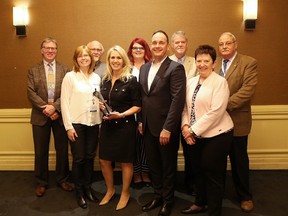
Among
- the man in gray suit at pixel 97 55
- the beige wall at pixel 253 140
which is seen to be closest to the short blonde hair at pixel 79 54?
the man in gray suit at pixel 97 55

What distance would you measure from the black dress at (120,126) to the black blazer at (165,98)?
12cm

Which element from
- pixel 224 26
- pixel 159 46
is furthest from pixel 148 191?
pixel 224 26

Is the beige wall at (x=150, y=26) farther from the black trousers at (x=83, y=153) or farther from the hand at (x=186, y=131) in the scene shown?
the hand at (x=186, y=131)

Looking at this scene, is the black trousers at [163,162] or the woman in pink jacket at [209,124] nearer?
the woman in pink jacket at [209,124]

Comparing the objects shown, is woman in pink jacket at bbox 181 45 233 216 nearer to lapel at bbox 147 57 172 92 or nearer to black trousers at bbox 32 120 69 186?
lapel at bbox 147 57 172 92

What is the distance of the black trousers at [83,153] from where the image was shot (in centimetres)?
282

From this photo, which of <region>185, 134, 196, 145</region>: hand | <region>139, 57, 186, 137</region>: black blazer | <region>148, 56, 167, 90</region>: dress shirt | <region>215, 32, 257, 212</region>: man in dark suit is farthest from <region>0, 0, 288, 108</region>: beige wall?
<region>185, 134, 196, 145</region>: hand

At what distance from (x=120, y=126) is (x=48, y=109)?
0.82 m

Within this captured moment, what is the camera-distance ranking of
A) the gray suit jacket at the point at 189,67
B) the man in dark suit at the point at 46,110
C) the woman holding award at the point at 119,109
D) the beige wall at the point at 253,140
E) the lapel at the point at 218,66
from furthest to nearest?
the beige wall at the point at 253,140
the man in dark suit at the point at 46,110
the gray suit jacket at the point at 189,67
the lapel at the point at 218,66
the woman holding award at the point at 119,109

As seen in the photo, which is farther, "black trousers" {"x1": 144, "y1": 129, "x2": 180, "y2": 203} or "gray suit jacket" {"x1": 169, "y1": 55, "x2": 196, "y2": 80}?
"gray suit jacket" {"x1": 169, "y1": 55, "x2": 196, "y2": 80}

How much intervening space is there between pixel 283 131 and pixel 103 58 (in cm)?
232

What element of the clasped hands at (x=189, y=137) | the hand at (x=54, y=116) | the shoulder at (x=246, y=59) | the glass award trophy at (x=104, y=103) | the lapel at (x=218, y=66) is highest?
the shoulder at (x=246, y=59)

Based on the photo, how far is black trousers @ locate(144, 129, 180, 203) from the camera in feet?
8.50

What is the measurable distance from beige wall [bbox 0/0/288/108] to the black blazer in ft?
3.86
